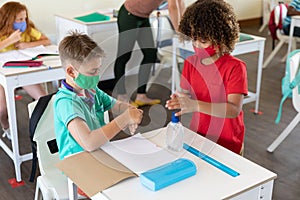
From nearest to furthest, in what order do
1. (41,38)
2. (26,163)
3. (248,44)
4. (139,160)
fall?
(139,160)
(26,163)
(41,38)
(248,44)

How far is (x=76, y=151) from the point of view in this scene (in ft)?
4.95

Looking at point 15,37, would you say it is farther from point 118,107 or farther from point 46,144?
point 118,107

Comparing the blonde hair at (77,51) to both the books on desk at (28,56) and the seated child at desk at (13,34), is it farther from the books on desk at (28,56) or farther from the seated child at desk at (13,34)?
the seated child at desk at (13,34)

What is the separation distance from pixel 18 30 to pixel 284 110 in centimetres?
216

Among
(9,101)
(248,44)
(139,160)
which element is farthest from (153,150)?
(248,44)

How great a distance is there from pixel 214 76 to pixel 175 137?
31cm

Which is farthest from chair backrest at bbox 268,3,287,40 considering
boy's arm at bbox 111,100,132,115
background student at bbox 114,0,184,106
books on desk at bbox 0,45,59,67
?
boy's arm at bbox 111,100,132,115

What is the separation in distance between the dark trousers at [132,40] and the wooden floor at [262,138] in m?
0.33

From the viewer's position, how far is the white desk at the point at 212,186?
3.91 feet

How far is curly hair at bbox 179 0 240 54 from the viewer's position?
1.57 metres

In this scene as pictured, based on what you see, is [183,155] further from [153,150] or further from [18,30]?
[18,30]

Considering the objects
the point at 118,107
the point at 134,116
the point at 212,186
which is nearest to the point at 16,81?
the point at 118,107

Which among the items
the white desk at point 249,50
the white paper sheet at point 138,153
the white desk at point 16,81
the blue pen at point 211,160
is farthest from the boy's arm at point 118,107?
the white desk at point 249,50

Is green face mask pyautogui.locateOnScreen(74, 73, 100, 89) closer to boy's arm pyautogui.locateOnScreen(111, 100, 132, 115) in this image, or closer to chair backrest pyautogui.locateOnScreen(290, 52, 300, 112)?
boy's arm pyautogui.locateOnScreen(111, 100, 132, 115)
